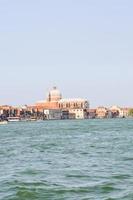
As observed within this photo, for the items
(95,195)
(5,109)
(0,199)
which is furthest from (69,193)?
(5,109)

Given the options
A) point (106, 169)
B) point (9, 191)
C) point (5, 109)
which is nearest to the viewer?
point (9, 191)

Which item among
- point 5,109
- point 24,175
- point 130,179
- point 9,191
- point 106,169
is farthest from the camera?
point 5,109

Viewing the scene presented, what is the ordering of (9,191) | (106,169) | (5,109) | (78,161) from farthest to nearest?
(5,109) < (78,161) < (106,169) < (9,191)

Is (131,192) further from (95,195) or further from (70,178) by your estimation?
(70,178)

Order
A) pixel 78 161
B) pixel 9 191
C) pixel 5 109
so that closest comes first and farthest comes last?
pixel 9 191 < pixel 78 161 < pixel 5 109

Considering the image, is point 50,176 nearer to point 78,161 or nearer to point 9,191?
point 9,191

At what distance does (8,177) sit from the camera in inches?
626

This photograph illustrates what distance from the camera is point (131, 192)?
12.9 meters

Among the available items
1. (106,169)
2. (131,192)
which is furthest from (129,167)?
(131,192)

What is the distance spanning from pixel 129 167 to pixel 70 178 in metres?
3.34

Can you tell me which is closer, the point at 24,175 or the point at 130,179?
the point at 130,179

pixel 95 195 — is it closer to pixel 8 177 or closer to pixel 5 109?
pixel 8 177

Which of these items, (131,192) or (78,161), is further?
(78,161)

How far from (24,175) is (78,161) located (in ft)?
15.2
